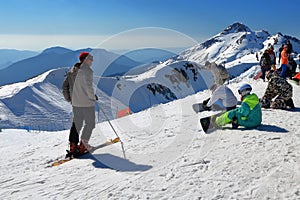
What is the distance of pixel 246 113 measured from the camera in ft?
22.8

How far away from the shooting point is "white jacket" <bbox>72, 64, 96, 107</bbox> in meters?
6.33

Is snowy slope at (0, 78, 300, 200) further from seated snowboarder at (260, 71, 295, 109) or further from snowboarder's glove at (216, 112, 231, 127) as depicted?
seated snowboarder at (260, 71, 295, 109)

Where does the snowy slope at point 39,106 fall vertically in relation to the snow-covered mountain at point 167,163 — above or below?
below

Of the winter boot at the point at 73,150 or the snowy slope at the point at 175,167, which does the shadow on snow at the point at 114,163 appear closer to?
the snowy slope at the point at 175,167

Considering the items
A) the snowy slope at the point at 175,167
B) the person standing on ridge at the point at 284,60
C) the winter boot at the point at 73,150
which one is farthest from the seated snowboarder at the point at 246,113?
the person standing on ridge at the point at 284,60

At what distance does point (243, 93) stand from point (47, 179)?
15.5 ft

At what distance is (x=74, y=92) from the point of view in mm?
6508

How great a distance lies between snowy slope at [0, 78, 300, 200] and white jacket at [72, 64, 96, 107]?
1.25 m

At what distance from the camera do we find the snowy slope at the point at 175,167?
436 centimetres

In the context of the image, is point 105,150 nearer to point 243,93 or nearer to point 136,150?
point 136,150

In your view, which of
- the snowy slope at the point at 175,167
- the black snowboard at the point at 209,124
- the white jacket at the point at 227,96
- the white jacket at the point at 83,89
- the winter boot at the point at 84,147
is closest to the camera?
the snowy slope at the point at 175,167

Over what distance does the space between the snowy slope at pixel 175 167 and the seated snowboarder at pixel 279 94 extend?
2.45ft

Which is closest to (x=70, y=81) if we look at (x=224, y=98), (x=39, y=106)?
(x=224, y=98)

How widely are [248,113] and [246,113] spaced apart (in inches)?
1.9
